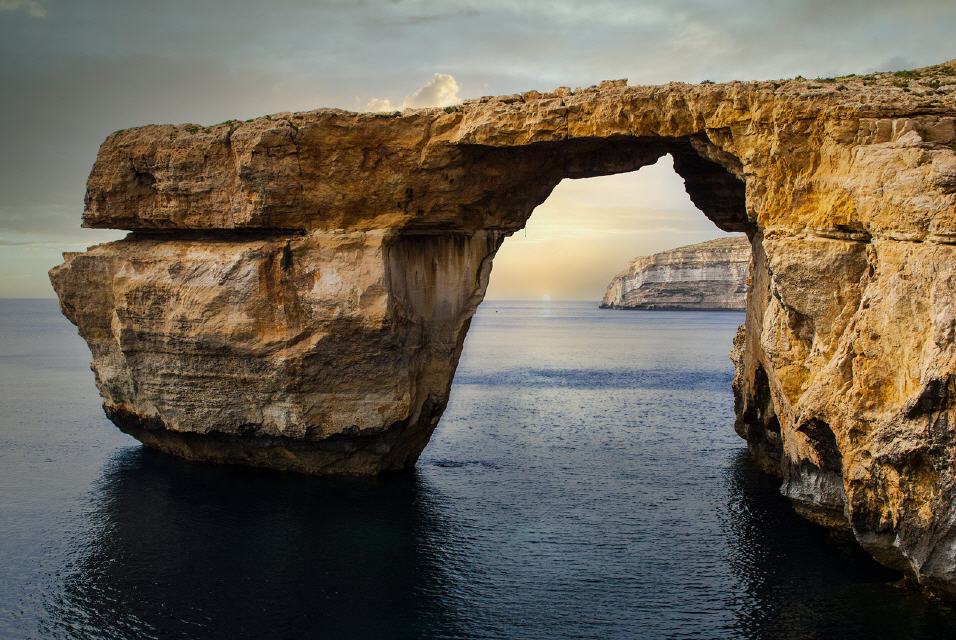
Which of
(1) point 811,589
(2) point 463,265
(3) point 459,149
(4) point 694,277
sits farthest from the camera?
(4) point 694,277

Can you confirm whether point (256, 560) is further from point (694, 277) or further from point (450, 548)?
point (694, 277)

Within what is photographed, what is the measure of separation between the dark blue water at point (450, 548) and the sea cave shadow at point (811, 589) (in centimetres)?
5

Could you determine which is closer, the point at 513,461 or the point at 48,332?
the point at 513,461

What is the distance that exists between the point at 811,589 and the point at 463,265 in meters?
14.7

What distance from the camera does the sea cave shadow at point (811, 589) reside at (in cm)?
1562

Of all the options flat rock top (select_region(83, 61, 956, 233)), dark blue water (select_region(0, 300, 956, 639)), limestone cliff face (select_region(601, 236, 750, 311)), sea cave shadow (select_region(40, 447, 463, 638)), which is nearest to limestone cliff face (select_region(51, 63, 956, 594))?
flat rock top (select_region(83, 61, 956, 233))

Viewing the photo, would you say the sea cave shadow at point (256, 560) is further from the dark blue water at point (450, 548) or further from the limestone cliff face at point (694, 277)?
the limestone cliff face at point (694, 277)

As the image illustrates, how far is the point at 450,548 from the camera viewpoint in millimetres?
20188

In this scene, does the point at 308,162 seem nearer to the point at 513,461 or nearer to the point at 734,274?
the point at 513,461

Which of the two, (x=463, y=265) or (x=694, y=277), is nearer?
(x=463, y=265)

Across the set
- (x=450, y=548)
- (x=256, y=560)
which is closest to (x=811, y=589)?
(x=450, y=548)

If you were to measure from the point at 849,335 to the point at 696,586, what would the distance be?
6.60 metres

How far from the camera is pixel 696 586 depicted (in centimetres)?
1781

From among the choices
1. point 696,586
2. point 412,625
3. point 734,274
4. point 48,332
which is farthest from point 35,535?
point 734,274
